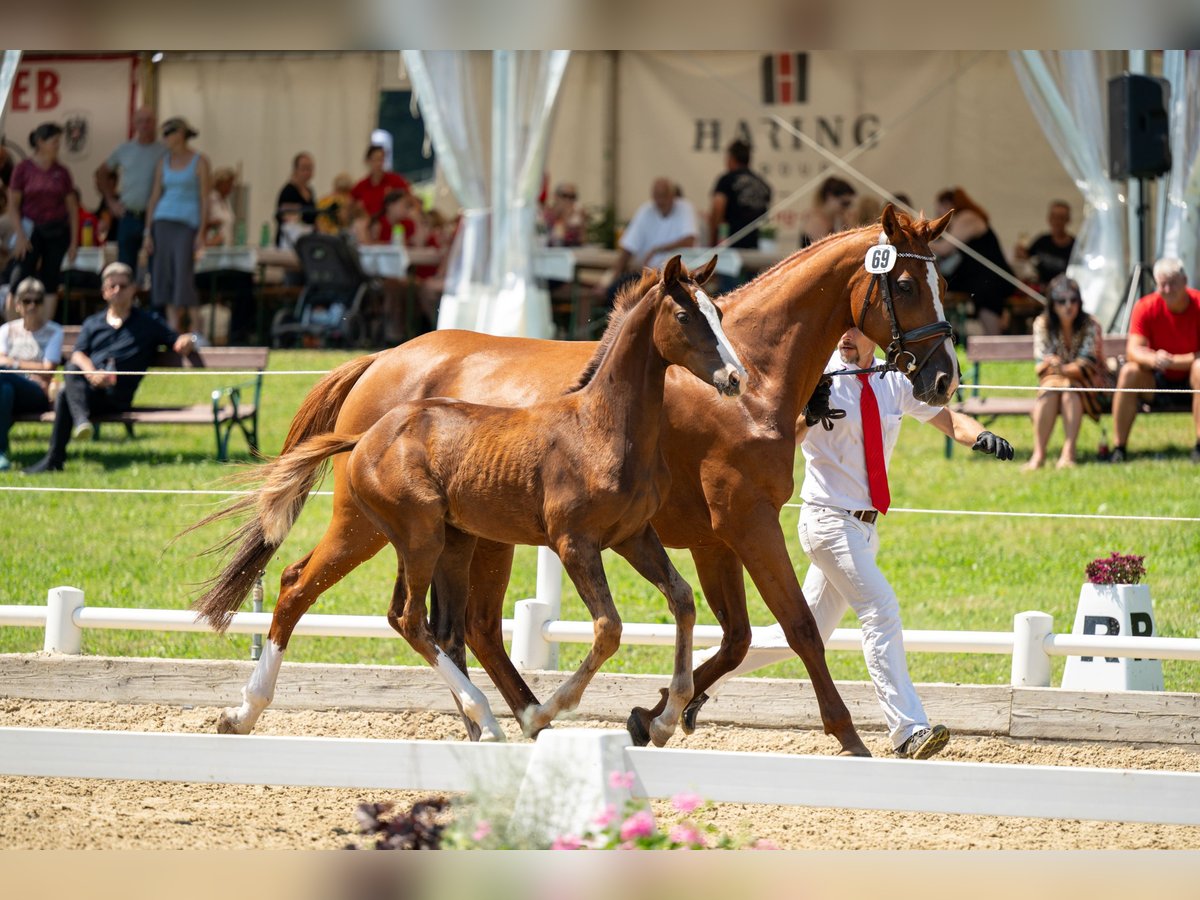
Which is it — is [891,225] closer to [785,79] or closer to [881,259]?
[881,259]

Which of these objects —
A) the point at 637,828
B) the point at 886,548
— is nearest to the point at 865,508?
the point at 637,828

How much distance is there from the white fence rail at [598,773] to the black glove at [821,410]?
2053 millimetres

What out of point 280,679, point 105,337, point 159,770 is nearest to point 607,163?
point 105,337

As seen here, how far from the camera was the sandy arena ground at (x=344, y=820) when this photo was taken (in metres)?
4.33

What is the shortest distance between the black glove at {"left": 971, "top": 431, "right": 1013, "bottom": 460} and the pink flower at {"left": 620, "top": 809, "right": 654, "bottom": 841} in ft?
8.50

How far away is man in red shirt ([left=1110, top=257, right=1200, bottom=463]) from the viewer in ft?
36.5

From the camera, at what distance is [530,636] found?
659cm

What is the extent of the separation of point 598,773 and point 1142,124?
10.5 meters

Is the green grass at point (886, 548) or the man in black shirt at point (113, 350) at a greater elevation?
the man in black shirt at point (113, 350)

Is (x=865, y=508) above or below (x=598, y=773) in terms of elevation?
above

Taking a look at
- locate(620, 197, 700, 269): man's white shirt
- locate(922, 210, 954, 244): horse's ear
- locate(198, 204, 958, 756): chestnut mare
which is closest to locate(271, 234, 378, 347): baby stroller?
locate(620, 197, 700, 269): man's white shirt

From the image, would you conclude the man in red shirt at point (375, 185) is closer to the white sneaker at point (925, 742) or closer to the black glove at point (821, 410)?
the black glove at point (821, 410)

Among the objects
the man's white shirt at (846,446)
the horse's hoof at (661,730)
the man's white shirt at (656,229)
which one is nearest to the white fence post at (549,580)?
the man's white shirt at (846,446)
